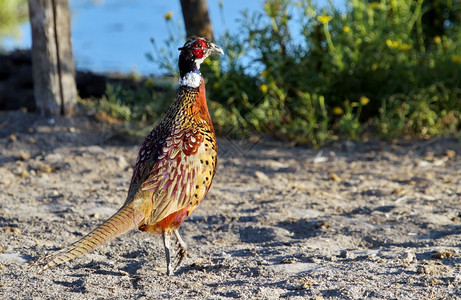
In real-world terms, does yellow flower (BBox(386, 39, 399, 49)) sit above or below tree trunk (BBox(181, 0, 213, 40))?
below

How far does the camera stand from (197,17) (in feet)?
21.4

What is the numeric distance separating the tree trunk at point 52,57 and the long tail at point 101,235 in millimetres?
3271

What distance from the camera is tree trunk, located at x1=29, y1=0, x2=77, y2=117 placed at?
5992 millimetres

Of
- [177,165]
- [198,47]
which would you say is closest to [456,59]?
[198,47]

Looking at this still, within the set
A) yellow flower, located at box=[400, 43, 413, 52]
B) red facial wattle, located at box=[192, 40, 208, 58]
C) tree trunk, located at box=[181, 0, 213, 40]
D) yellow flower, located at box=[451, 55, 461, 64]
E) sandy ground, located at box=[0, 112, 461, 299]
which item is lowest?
sandy ground, located at box=[0, 112, 461, 299]

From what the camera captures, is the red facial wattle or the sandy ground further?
the red facial wattle

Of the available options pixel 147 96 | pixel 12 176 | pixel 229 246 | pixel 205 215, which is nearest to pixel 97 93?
pixel 147 96

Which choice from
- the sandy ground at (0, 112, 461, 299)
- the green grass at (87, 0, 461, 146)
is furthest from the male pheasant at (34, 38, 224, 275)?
the green grass at (87, 0, 461, 146)

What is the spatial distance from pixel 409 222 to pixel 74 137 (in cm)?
320

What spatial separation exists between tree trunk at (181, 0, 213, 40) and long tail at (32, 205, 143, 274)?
11.8 ft

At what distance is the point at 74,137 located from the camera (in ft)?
19.7

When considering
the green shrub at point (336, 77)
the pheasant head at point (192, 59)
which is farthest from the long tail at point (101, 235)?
the green shrub at point (336, 77)

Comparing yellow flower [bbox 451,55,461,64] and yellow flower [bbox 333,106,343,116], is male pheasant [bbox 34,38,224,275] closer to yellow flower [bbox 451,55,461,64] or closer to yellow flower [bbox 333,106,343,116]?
yellow flower [bbox 333,106,343,116]

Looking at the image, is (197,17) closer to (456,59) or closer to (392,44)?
(392,44)
